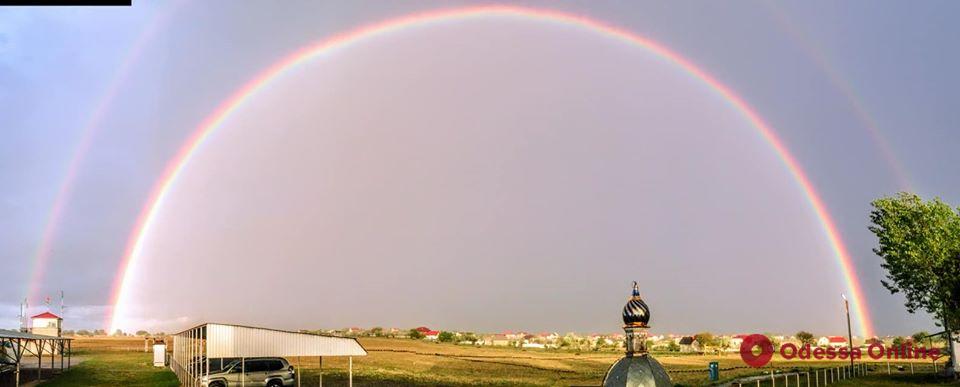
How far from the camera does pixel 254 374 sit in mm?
36688

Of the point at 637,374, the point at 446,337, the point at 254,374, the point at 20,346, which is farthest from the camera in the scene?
the point at 446,337

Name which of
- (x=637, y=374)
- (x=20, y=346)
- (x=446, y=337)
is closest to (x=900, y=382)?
(x=637, y=374)

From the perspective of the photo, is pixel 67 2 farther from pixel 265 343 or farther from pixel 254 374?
pixel 254 374

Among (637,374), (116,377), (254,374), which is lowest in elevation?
(116,377)

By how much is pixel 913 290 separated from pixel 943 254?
4.29 meters

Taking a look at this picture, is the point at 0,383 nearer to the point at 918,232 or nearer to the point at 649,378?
the point at 649,378

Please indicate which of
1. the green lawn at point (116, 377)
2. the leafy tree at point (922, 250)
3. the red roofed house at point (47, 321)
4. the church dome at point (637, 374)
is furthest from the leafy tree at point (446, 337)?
the church dome at point (637, 374)

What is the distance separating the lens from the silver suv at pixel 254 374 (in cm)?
3575

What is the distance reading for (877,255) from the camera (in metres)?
54.0

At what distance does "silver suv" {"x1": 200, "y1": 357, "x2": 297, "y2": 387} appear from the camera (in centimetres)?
3575

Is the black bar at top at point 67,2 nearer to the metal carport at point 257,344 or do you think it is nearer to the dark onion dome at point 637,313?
the dark onion dome at point 637,313

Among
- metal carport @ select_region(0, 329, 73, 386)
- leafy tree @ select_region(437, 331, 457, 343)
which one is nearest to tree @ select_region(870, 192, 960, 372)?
metal carport @ select_region(0, 329, 73, 386)

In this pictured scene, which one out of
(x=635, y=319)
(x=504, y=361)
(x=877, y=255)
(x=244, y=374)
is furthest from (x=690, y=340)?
(x=635, y=319)

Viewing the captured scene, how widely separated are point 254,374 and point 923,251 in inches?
1616
